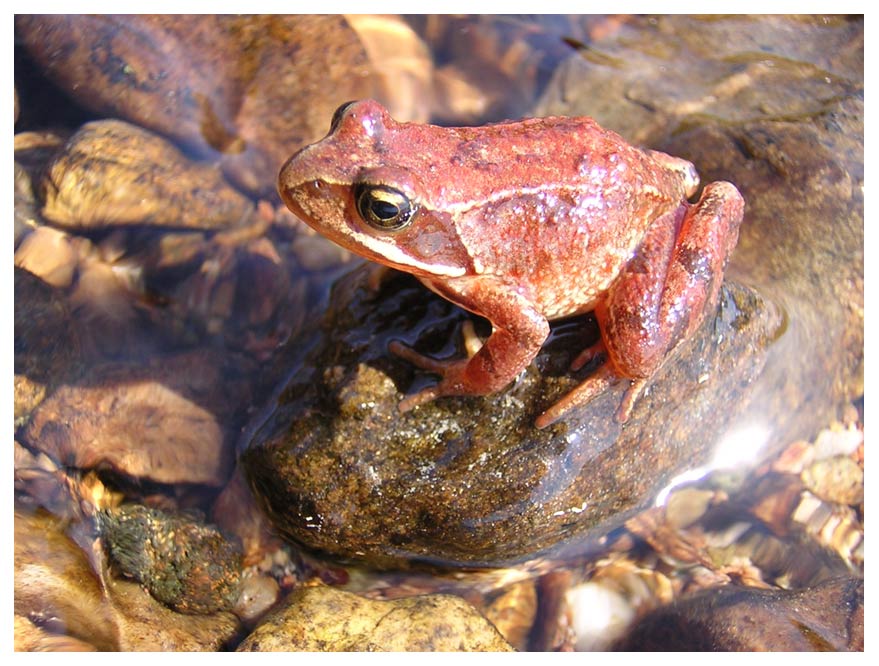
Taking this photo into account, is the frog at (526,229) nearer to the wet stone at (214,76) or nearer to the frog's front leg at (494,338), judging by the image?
the frog's front leg at (494,338)

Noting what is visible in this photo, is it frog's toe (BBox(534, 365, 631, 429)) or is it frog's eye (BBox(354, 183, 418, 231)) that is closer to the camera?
frog's eye (BBox(354, 183, 418, 231))

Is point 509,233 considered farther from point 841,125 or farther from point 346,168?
point 841,125

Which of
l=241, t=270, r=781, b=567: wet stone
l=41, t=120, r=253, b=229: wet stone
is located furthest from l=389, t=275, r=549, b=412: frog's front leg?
l=41, t=120, r=253, b=229: wet stone

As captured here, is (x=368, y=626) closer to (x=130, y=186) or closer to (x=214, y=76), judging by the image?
(x=130, y=186)

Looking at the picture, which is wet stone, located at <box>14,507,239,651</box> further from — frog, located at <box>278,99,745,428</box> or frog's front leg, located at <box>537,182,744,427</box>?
frog's front leg, located at <box>537,182,744,427</box>

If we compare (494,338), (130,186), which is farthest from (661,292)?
(130,186)

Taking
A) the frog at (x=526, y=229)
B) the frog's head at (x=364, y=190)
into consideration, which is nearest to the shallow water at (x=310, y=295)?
the frog at (x=526, y=229)
